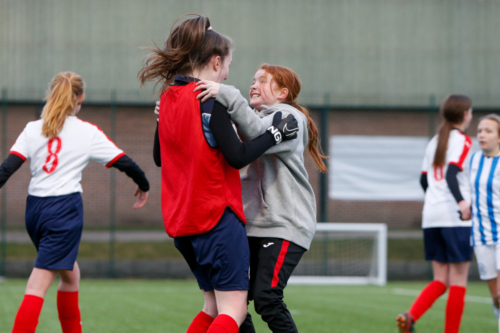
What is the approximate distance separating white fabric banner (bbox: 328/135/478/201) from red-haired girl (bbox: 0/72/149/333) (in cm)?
824

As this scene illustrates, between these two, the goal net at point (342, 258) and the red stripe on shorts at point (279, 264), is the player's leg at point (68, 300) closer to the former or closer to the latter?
the red stripe on shorts at point (279, 264)

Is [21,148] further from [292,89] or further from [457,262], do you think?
[457,262]

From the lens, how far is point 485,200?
4262mm

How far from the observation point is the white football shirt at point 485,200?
418 cm

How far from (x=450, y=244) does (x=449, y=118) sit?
98 cm

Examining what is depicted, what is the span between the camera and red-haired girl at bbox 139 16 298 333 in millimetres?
2621

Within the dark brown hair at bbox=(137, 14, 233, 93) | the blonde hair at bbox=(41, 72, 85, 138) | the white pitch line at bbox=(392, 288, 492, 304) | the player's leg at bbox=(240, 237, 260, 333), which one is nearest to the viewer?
the dark brown hair at bbox=(137, 14, 233, 93)

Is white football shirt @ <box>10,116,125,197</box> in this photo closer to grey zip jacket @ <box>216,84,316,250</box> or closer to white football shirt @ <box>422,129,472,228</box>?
grey zip jacket @ <box>216,84,316,250</box>

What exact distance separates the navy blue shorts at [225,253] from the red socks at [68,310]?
134 centimetres

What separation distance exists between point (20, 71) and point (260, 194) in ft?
43.4

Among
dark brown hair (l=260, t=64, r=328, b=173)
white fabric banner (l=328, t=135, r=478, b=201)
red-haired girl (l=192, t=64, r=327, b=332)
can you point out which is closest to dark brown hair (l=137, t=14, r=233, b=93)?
red-haired girl (l=192, t=64, r=327, b=332)

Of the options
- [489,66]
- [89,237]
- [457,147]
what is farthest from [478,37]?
[457,147]

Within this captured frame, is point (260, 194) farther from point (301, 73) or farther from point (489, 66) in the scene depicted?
point (489, 66)

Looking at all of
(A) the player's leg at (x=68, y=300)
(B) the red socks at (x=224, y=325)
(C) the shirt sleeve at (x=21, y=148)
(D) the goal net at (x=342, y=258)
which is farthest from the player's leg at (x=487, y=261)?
(D) the goal net at (x=342, y=258)
